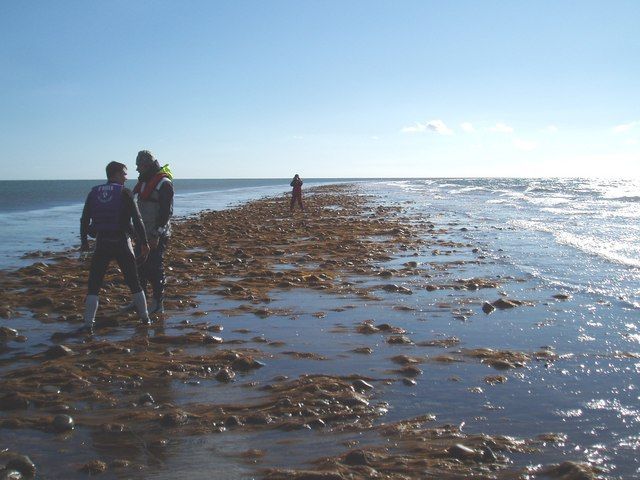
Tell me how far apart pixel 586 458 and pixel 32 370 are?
5118 millimetres

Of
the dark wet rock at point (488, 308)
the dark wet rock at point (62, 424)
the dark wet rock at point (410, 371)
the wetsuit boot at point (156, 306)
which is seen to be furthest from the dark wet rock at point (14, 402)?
the dark wet rock at point (488, 308)

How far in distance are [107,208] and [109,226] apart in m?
0.24

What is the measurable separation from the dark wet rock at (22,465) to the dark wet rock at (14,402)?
1053mm

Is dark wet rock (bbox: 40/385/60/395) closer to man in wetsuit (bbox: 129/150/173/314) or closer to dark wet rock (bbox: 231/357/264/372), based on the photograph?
dark wet rock (bbox: 231/357/264/372)

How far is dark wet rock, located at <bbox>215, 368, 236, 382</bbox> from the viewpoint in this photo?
17.5 ft

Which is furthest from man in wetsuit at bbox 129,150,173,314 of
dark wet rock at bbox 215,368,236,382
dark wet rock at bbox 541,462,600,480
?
dark wet rock at bbox 541,462,600,480

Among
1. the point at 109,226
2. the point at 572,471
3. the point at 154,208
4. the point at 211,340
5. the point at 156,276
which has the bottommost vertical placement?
the point at 572,471

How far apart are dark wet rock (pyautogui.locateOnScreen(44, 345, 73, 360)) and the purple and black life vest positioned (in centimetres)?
170

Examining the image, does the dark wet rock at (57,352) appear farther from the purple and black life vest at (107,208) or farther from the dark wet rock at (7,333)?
the purple and black life vest at (107,208)

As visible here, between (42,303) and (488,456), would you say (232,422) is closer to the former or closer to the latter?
(488,456)

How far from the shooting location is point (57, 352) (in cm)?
607

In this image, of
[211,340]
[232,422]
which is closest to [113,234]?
[211,340]

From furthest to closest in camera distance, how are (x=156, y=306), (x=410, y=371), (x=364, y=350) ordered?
(x=156, y=306) < (x=364, y=350) < (x=410, y=371)

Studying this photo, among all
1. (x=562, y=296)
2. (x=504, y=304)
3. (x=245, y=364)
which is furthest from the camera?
(x=562, y=296)
